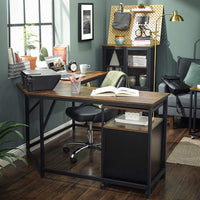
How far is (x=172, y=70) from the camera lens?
21.7 feet

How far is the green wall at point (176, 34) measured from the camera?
20.7 ft


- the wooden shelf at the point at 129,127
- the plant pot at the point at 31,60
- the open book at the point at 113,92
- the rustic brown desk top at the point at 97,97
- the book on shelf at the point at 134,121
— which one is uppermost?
the plant pot at the point at 31,60

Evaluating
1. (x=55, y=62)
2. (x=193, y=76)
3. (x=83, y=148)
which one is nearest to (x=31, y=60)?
(x=55, y=62)

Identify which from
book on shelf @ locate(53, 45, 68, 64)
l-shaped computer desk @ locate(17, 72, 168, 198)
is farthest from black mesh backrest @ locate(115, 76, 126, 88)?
book on shelf @ locate(53, 45, 68, 64)

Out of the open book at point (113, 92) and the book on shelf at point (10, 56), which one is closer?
the open book at point (113, 92)

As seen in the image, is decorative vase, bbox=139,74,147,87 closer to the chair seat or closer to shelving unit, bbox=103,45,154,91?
shelving unit, bbox=103,45,154,91

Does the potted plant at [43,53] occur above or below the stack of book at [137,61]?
above

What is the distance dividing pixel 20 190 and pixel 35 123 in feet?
4.22

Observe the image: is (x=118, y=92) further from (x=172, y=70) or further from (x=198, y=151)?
(x=172, y=70)

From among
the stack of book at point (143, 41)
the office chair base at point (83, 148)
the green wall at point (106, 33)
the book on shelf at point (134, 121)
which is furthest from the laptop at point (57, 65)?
the stack of book at point (143, 41)

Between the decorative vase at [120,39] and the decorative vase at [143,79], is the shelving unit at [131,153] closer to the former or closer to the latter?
the decorative vase at [143,79]

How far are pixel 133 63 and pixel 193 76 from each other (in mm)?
1034

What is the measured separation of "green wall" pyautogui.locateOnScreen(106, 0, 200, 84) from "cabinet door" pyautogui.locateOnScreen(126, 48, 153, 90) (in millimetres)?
380

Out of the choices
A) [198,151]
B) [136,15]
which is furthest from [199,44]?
[198,151]
